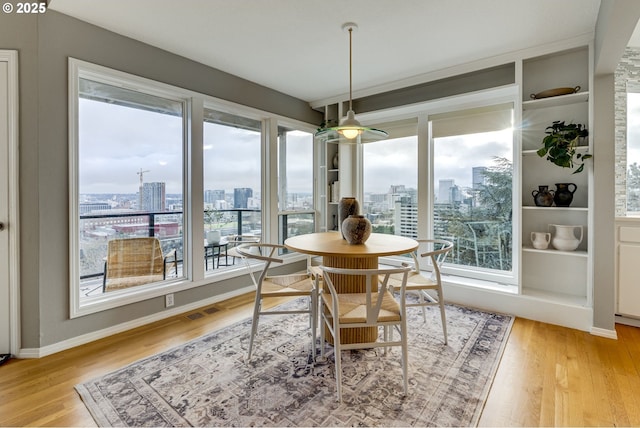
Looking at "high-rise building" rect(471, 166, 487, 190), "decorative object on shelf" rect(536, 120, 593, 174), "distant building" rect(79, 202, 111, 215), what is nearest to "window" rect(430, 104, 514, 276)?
"high-rise building" rect(471, 166, 487, 190)

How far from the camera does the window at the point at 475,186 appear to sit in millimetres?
3357

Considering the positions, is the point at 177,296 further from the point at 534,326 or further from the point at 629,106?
the point at 629,106

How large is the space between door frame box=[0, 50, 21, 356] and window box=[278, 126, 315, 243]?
255 cm

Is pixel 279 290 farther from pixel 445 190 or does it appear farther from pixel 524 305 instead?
pixel 445 190

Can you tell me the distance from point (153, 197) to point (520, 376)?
3333 millimetres

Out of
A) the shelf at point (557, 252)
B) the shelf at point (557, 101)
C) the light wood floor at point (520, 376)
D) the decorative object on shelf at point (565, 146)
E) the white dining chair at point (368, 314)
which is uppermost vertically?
the shelf at point (557, 101)

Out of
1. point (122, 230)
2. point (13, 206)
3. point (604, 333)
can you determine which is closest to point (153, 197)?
point (122, 230)

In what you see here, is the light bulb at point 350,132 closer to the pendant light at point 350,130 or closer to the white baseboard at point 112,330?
the pendant light at point 350,130

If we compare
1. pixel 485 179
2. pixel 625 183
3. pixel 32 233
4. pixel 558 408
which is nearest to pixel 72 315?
pixel 32 233

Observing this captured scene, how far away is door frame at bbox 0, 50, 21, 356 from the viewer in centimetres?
217

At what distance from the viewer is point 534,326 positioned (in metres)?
2.78

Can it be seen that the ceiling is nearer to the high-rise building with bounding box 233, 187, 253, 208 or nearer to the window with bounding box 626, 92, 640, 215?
the window with bounding box 626, 92, 640, 215

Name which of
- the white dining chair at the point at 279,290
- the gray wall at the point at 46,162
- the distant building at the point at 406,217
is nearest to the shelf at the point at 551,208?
the distant building at the point at 406,217

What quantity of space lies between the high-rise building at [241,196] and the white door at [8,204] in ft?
6.24
